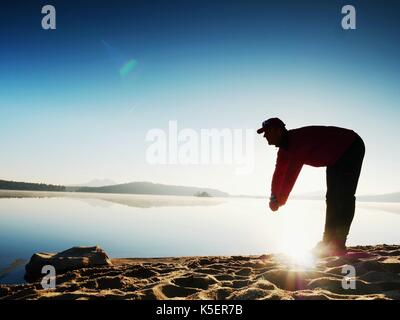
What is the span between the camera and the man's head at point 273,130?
554 centimetres

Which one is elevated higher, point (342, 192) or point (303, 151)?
point (303, 151)

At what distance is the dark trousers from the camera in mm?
5527

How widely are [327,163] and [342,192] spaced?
1.89 feet

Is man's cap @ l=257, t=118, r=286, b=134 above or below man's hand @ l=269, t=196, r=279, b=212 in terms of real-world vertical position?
above

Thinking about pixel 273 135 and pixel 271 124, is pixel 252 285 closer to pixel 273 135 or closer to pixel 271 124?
pixel 273 135

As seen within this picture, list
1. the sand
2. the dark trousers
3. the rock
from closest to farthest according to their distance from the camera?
1. the sand
2. the dark trousers
3. the rock

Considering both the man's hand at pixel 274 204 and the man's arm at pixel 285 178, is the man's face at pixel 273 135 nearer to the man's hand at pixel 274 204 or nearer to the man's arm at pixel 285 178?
the man's arm at pixel 285 178

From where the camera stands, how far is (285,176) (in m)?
5.59

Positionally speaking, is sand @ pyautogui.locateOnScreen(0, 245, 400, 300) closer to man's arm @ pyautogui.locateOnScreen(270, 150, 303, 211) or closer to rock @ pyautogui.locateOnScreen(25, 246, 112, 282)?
man's arm @ pyautogui.locateOnScreen(270, 150, 303, 211)

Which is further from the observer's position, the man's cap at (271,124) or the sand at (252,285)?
the man's cap at (271,124)

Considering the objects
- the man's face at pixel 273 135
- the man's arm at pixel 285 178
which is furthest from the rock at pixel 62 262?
the man's face at pixel 273 135

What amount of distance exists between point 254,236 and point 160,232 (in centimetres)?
524

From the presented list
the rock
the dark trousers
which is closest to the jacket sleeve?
the dark trousers

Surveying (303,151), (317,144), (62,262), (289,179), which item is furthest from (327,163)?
(62,262)
